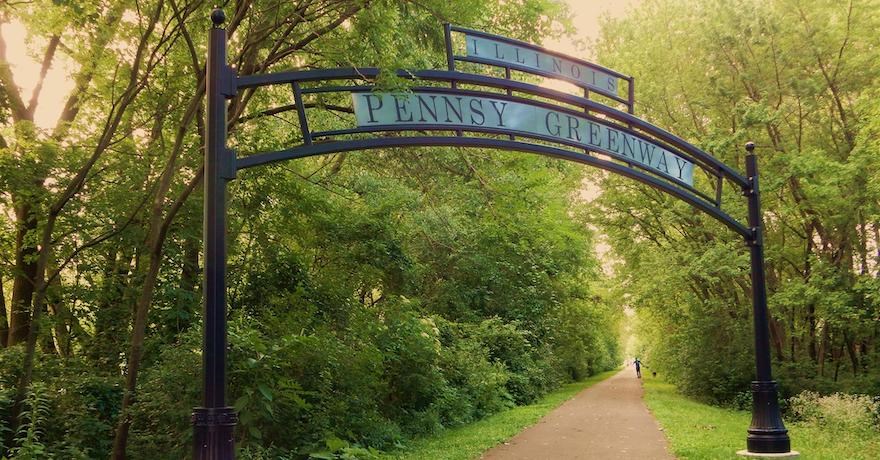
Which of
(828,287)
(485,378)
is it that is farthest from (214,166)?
(828,287)

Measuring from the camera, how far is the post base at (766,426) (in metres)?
9.46

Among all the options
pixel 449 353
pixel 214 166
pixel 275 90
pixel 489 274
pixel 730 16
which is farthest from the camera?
pixel 489 274

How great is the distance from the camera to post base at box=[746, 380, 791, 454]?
946 centimetres

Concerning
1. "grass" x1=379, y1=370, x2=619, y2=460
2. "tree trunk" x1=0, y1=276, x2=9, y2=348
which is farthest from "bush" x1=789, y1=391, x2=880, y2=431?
"tree trunk" x1=0, y1=276, x2=9, y2=348

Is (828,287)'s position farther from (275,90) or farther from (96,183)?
(96,183)

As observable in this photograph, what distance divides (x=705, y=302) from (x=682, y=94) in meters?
7.26

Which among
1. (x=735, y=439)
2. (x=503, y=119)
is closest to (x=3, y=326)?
(x=503, y=119)

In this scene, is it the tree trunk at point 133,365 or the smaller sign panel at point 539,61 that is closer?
the smaller sign panel at point 539,61

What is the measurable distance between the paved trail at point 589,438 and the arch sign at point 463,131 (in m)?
2.37

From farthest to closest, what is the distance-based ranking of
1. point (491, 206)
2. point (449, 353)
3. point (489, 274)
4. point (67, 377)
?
point (489, 274) → point (449, 353) → point (491, 206) → point (67, 377)

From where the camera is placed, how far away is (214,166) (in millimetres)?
5992

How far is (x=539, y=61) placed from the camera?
8469mm

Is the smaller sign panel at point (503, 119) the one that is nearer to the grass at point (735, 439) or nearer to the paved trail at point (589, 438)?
the grass at point (735, 439)

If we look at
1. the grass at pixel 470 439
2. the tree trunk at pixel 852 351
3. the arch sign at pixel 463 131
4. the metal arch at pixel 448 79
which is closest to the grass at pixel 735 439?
the arch sign at pixel 463 131
